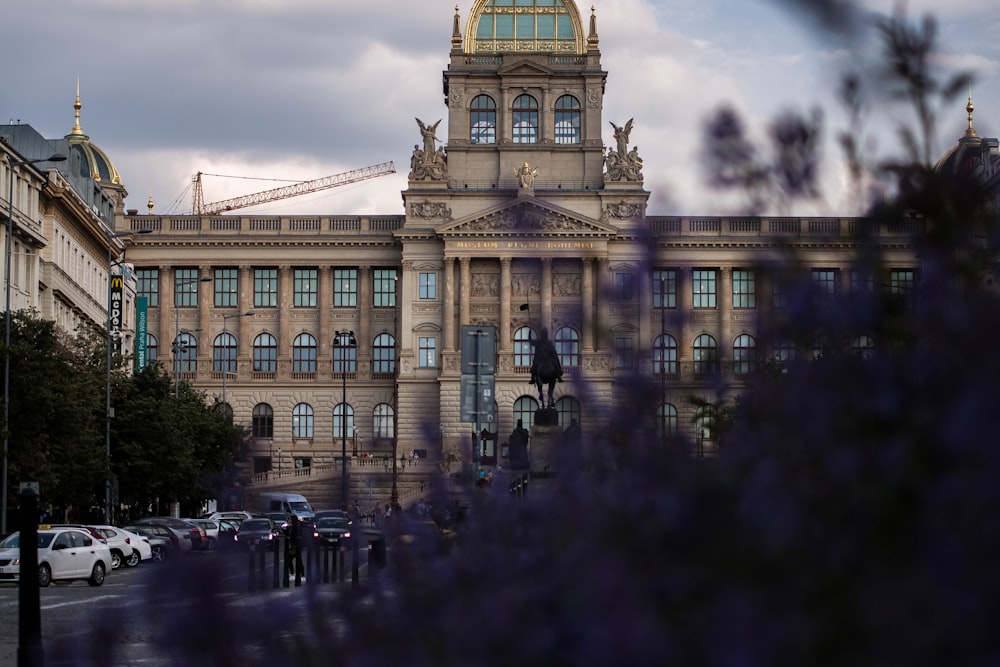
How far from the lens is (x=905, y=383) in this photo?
4.52 meters

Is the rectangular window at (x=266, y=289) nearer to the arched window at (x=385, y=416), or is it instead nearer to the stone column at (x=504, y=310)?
the arched window at (x=385, y=416)

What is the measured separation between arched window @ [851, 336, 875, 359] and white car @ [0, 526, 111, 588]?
3529 cm

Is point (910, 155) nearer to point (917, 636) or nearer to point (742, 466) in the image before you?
point (742, 466)

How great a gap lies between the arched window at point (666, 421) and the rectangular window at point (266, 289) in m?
114

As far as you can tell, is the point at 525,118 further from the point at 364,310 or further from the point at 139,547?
the point at 139,547

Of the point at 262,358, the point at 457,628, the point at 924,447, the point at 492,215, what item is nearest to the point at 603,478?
the point at 457,628

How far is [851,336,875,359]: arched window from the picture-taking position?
491 centimetres

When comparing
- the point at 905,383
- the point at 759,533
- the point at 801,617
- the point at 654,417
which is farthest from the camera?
the point at 654,417

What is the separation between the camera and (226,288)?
119062 millimetres

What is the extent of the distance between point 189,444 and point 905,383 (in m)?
71.9

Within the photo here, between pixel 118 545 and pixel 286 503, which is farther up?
pixel 118 545

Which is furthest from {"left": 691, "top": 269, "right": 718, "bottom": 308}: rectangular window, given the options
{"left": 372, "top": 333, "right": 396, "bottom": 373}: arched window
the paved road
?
the paved road

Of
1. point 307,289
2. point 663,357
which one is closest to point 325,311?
point 307,289

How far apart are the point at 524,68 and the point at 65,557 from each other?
8217 cm
